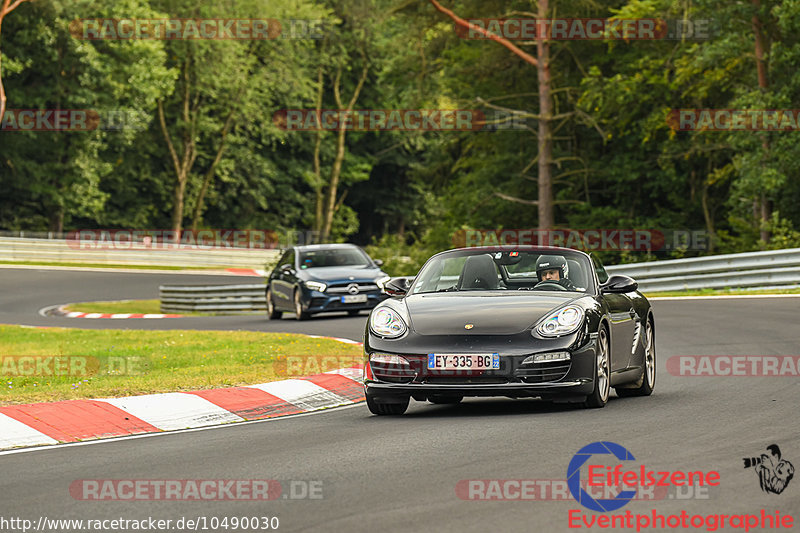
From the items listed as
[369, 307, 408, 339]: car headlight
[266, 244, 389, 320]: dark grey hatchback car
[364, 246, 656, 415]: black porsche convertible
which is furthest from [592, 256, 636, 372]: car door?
[266, 244, 389, 320]: dark grey hatchback car

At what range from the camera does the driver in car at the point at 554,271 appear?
11.1 meters

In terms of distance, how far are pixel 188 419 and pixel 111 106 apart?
2046 inches

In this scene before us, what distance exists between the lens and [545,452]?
26.1 ft

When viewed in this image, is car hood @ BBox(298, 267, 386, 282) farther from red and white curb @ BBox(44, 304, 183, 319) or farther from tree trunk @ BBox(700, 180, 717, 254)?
tree trunk @ BBox(700, 180, 717, 254)

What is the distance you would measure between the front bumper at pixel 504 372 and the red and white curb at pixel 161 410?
1524 mm

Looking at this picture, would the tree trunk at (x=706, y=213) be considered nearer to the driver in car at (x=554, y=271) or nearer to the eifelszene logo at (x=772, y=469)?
the driver in car at (x=554, y=271)

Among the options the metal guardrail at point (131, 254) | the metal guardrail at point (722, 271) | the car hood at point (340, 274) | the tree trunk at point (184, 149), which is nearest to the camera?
the car hood at point (340, 274)

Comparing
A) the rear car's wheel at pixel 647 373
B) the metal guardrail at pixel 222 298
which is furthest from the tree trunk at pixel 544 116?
the rear car's wheel at pixel 647 373

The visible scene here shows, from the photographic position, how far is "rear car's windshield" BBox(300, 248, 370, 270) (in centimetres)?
2773

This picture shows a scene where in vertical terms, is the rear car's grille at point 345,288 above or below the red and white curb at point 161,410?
above

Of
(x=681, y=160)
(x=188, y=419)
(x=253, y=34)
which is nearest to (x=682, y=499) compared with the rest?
(x=188, y=419)

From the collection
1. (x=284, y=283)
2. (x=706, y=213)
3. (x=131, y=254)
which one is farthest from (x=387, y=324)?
(x=131, y=254)

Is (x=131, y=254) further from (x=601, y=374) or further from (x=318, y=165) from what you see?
(x=601, y=374)

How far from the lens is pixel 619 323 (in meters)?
11.1
